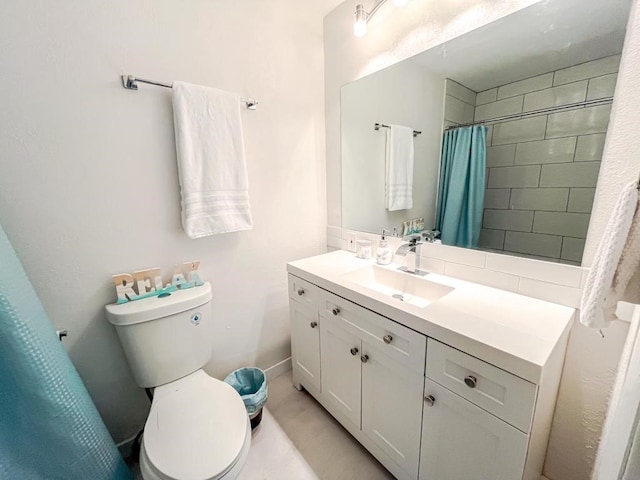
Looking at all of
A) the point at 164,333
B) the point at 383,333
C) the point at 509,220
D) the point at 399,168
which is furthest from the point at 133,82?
the point at 509,220

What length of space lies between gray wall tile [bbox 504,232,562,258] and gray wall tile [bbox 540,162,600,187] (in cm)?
19

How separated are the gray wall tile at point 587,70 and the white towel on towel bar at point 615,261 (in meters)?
0.69

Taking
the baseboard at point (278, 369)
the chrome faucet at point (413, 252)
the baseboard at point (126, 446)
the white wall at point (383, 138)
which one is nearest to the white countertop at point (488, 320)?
the chrome faucet at point (413, 252)

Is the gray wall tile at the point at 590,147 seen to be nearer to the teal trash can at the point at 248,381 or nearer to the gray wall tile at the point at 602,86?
the gray wall tile at the point at 602,86

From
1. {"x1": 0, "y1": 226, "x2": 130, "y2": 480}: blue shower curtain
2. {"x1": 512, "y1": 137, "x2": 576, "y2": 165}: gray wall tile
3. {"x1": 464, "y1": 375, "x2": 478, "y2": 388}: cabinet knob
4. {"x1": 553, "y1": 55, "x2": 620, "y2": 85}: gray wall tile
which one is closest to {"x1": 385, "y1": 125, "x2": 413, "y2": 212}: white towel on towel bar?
{"x1": 512, "y1": 137, "x2": 576, "y2": 165}: gray wall tile

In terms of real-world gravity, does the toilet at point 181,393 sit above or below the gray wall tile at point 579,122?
below

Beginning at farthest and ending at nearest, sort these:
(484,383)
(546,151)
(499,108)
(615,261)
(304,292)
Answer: (304,292), (499,108), (546,151), (484,383), (615,261)

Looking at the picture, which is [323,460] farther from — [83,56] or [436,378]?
[83,56]

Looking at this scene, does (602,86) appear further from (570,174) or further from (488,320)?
(488,320)

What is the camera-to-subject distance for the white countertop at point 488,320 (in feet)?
2.34

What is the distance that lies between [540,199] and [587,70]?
432 millimetres

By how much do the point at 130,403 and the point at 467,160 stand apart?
199 cm

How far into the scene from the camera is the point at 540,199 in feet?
3.29

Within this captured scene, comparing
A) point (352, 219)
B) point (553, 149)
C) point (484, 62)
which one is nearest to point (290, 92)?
point (352, 219)
